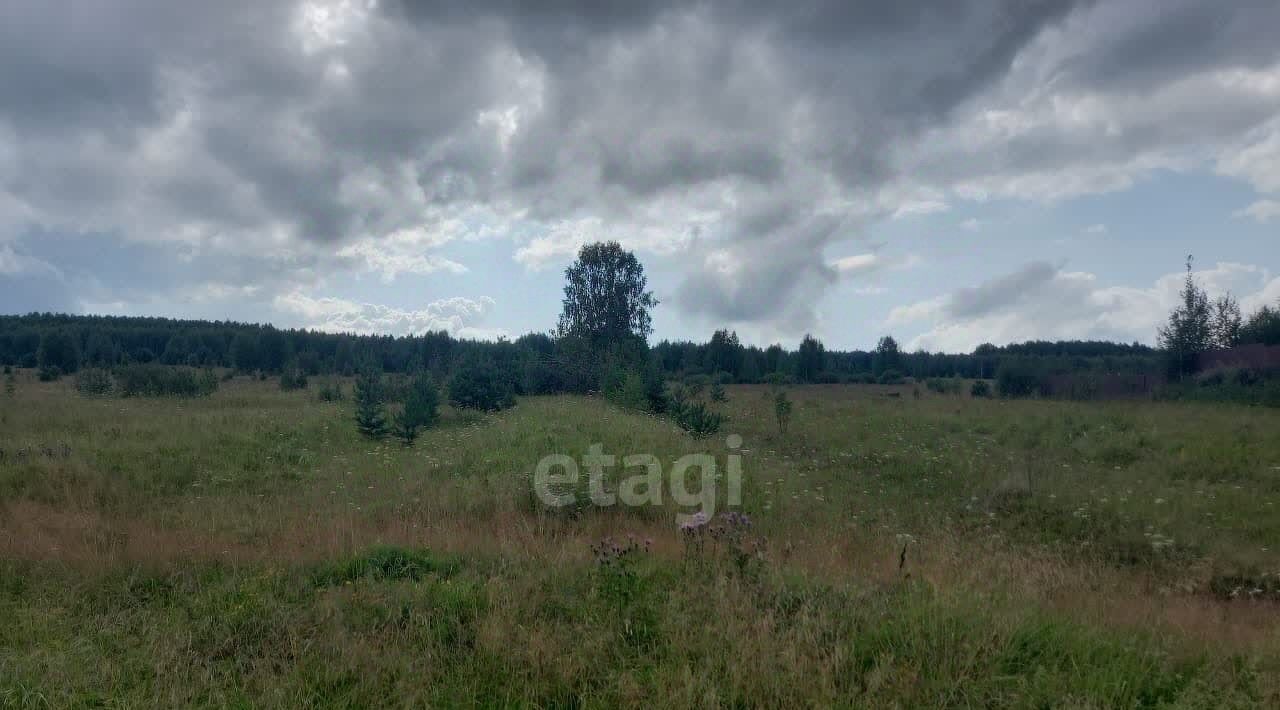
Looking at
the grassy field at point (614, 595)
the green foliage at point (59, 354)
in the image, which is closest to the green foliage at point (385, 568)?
the grassy field at point (614, 595)

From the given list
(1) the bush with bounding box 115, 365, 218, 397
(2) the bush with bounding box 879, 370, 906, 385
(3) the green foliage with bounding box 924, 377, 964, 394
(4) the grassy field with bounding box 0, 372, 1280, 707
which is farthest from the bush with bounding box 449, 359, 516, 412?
(2) the bush with bounding box 879, 370, 906, 385

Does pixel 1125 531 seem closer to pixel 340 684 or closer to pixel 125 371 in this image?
pixel 340 684

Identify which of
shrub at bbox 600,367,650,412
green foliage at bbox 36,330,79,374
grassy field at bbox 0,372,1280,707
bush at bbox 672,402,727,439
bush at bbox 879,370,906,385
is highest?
green foliage at bbox 36,330,79,374

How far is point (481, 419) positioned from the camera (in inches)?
960

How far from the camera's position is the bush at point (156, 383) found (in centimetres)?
3266

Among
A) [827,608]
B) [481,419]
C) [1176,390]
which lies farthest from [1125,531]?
[1176,390]

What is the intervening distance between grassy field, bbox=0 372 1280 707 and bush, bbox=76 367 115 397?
25405 mm

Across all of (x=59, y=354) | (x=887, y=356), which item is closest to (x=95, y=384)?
(x=59, y=354)

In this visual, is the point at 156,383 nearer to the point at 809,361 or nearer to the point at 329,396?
the point at 329,396

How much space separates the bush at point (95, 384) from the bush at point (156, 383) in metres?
0.47

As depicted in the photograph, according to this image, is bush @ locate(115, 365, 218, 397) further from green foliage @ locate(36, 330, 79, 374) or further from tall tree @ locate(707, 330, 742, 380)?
tall tree @ locate(707, 330, 742, 380)

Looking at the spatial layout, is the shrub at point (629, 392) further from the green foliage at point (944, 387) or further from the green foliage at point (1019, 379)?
the green foliage at point (944, 387)

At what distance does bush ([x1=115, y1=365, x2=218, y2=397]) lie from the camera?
32656 mm

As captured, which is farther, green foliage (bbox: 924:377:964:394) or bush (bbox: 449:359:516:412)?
green foliage (bbox: 924:377:964:394)
